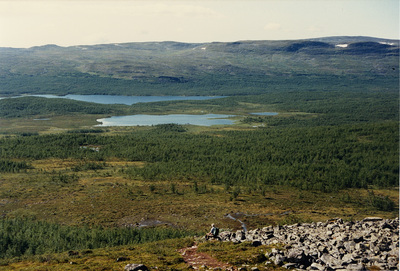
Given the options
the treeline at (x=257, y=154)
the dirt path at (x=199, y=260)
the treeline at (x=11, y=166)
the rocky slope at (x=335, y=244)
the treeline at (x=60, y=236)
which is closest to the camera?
the rocky slope at (x=335, y=244)

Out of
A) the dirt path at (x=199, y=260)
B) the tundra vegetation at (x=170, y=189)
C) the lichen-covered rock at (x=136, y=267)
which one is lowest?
the tundra vegetation at (x=170, y=189)

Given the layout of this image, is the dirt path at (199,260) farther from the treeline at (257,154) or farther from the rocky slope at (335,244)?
the treeline at (257,154)

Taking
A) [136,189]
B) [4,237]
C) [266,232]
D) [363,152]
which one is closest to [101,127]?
[136,189]

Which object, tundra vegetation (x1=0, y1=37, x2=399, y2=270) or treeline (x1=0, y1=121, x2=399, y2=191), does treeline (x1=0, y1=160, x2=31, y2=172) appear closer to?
tundra vegetation (x1=0, y1=37, x2=399, y2=270)

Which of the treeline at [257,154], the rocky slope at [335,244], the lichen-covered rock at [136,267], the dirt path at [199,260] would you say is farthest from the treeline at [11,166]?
the lichen-covered rock at [136,267]

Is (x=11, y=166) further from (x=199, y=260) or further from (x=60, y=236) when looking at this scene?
(x=199, y=260)

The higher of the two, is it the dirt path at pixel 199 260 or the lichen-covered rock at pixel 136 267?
the lichen-covered rock at pixel 136 267

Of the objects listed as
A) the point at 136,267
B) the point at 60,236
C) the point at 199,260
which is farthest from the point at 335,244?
the point at 60,236
